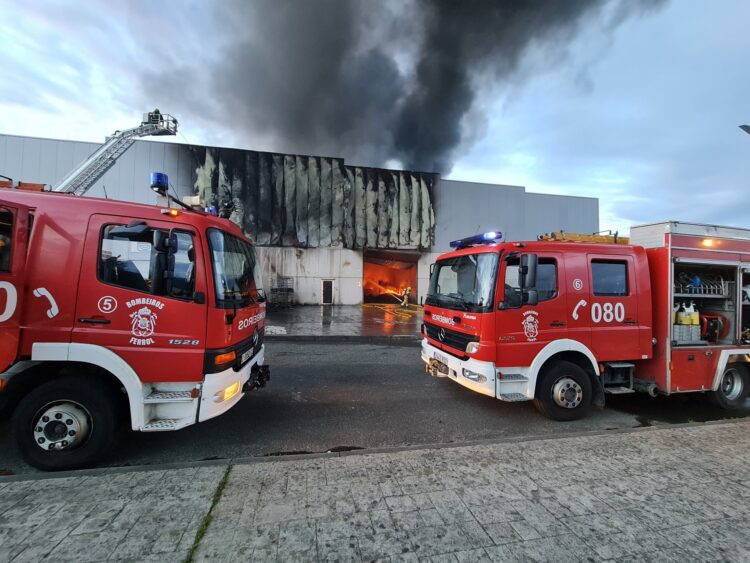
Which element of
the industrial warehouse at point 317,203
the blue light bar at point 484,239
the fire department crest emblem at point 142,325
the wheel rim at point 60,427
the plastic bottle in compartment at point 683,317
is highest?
the industrial warehouse at point 317,203

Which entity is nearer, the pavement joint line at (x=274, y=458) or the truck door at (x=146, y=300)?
the pavement joint line at (x=274, y=458)

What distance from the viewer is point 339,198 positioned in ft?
71.4

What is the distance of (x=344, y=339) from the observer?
11.1 m

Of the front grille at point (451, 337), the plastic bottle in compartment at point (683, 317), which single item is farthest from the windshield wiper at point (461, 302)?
the plastic bottle in compartment at point (683, 317)

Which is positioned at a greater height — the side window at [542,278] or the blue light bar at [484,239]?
the blue light bar at [484,239]

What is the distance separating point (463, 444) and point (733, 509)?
2.13 m

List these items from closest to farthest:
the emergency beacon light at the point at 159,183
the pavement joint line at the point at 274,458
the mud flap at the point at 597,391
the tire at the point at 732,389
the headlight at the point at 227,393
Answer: the pavement joint line at the point at 274,458, the headlight at the point at 227,393, the emergency beacon light at the point at 159,183, the mud flap at the point at 597,391, the tire at the point at 732,389

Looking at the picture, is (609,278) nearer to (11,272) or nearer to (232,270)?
(232,270)

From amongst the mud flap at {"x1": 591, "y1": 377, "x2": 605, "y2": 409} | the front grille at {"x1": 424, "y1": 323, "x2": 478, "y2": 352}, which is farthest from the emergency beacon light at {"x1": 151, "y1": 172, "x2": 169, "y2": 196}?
the mud flap at {"x1": 591, "y1": 377, "x2": 605, "y2": 409}

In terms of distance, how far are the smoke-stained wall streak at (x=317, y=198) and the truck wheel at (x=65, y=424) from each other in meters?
18.2

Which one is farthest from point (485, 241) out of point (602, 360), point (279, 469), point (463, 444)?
point (279, 469)

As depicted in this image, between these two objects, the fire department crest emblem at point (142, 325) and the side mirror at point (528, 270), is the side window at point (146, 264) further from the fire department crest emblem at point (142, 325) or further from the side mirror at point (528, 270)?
the side mirror at point (528, 270)

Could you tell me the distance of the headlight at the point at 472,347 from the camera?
451 cm

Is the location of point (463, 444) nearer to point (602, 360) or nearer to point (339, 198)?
point (602, 360)
